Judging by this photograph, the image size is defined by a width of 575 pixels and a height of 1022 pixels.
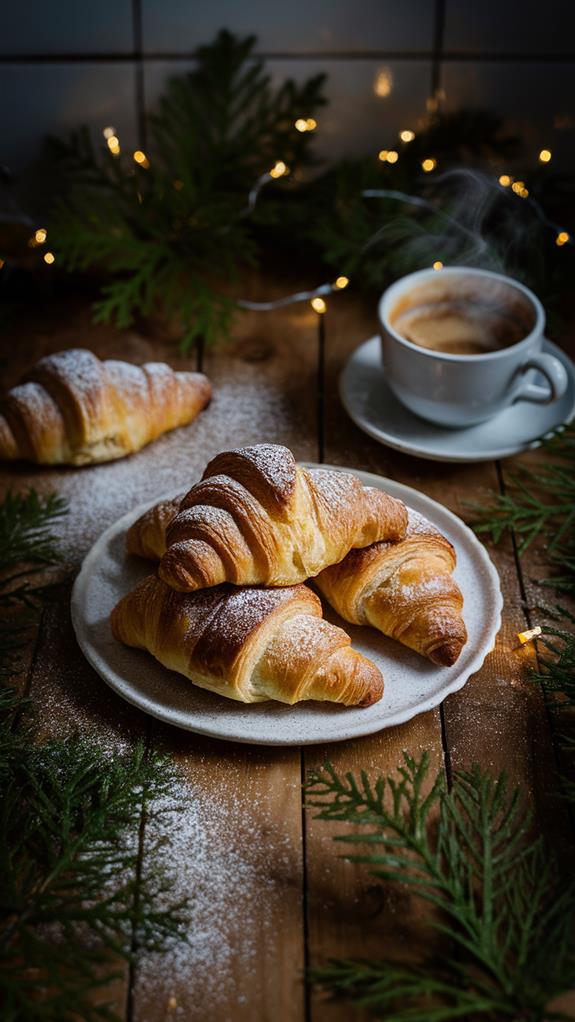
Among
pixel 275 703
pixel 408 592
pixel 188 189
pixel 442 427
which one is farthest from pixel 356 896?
pixel 188 189

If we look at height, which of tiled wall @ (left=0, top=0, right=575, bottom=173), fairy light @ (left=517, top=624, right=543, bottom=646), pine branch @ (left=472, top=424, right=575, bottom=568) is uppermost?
tiled wall @ (left=0, top=0, right=575, bottom=173)

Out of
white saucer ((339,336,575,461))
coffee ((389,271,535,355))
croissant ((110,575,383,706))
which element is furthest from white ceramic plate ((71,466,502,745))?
coffee ((389,271,535,355))

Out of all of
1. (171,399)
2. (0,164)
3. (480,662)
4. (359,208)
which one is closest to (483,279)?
(359,208)

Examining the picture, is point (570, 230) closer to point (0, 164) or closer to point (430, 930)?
point (0, 164)

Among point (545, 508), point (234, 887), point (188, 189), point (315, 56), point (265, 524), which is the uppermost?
point (315, 56)

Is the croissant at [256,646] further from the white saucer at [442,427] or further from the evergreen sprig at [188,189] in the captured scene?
the evergreen sprig at [188,189]

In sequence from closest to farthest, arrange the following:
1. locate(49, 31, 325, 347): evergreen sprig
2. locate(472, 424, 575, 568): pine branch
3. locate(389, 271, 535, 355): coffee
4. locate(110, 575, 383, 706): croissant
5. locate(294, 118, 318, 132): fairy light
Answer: locate(110, 575, 383, 706): croissant < locate(472, 424, 575, 568): pine branch < locate(389, 271, 535, 355): coffee < locate(49, 31, 325, 347): evergreen sprig < locate(294, 118, 318, 132): fairy light

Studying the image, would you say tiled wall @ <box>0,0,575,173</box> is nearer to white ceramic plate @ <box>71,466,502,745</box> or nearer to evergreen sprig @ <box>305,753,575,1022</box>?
white ceramic plate @ <box>71,466,502,745</box>

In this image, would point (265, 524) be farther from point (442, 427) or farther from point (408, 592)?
point (442, 427)
